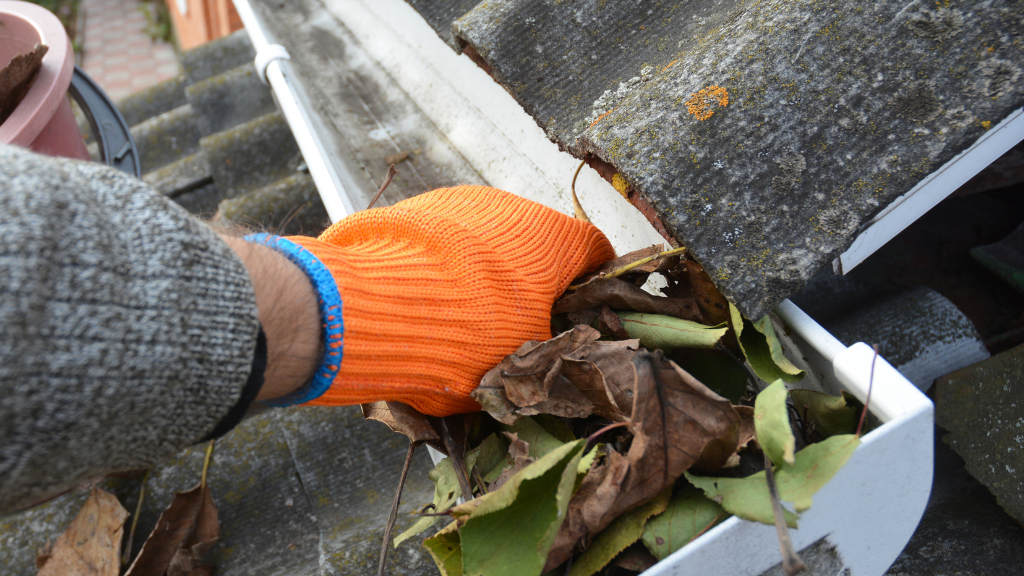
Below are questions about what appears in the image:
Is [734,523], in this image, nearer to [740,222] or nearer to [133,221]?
[740,222]

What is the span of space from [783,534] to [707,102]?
55 centimetres

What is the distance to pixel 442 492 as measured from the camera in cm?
81

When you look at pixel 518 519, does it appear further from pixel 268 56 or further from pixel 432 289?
pixel 268 56

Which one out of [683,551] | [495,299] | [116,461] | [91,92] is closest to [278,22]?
[91,92]

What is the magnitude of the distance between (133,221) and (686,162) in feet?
2.05

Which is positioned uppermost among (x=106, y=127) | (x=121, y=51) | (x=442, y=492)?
(x=121, y=51)

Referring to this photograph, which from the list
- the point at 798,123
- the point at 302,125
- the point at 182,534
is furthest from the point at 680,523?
the point at 302,125

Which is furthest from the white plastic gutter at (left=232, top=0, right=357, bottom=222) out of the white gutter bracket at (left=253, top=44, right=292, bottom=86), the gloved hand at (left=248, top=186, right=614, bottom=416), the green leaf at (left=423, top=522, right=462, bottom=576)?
the green leaf at (left=423, top=522, right=462, bottom=576)

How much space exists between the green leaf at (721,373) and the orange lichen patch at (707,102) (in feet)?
1.07

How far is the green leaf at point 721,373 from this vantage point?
2.67 feet

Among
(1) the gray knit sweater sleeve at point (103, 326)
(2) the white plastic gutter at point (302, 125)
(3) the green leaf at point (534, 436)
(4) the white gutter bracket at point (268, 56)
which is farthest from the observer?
(4) the white gutter bracket at point (268, 56)

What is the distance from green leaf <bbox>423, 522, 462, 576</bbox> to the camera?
0.67 m

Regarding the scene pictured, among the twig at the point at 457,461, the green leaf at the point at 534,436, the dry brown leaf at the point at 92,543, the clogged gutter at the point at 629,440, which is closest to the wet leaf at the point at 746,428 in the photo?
the clogged gutter at the point at 629,440

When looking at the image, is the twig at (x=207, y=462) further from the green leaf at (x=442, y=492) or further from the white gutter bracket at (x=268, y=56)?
the white gutter bracket at (x=268, y=56)
